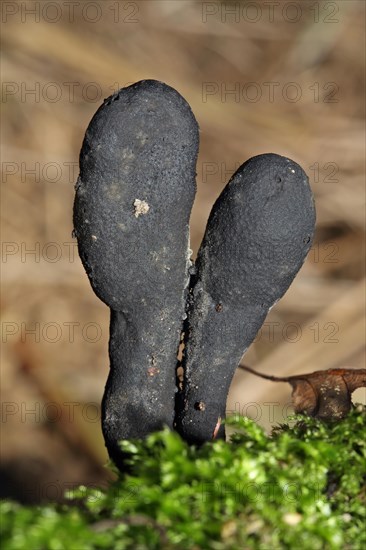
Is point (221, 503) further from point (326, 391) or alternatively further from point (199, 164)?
point (199, 164)

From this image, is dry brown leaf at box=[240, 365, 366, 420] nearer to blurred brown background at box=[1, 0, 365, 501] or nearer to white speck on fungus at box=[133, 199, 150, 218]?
white speck on fungus at box=[133, 199, 150, 218]

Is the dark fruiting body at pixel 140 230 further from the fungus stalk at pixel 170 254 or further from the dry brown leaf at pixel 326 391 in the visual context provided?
the dry brown leaf at pixel 326 391

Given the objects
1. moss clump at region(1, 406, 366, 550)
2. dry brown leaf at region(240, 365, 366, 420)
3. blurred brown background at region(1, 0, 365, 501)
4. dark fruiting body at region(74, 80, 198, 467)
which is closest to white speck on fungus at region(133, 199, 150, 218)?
dark fruiting body at region(74, 80, 198, 467)

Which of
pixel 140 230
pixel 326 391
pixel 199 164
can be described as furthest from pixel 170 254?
pixel 199 164

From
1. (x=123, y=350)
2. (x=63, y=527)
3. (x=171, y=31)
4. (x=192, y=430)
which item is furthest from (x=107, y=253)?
(x=171, y=31)

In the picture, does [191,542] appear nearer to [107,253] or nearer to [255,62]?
[107,253]

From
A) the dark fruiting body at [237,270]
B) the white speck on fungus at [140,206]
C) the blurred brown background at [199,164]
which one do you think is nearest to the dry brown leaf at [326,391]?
the dark fruiting body at [237,270]

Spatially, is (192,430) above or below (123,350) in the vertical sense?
below
